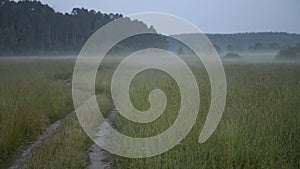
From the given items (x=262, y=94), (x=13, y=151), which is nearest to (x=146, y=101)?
(x=262, y=94)

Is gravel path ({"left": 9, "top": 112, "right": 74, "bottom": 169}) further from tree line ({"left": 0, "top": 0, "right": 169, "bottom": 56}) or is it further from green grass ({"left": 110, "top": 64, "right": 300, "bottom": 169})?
tree line ({"left": 0, "top": 0, "right": 169, "bottom": 56})

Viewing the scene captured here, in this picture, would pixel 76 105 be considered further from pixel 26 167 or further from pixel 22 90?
pixel 26 167

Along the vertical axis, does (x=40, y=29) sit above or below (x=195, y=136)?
above

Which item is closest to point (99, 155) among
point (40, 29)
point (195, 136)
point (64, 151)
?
point (64, 151)

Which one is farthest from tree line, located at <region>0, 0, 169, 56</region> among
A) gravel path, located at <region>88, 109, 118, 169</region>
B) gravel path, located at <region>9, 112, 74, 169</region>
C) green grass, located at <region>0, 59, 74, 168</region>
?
gravel path, located at <region>88, 109, 118, 169</region>

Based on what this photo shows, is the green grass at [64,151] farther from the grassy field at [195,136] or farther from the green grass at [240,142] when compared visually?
the green grass at [240,142]

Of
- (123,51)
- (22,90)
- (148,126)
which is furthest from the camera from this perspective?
(123,51)

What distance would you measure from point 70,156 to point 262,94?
7.95 meters

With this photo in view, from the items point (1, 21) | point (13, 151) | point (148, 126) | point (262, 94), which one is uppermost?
point (1, 21)

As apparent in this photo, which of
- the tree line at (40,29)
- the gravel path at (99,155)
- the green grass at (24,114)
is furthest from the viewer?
the tree line at (40,29)

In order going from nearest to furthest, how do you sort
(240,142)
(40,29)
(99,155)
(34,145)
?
1. (240,142)
2. (99,155)
3. (34,145)
4. (40,29)

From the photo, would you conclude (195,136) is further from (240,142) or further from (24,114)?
(24,114)

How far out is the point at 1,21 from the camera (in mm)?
75000

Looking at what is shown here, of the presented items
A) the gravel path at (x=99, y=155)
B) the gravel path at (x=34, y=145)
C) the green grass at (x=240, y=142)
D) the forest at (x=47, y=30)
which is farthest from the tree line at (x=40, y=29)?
Answer: the green grass at (x=240, y=142)
